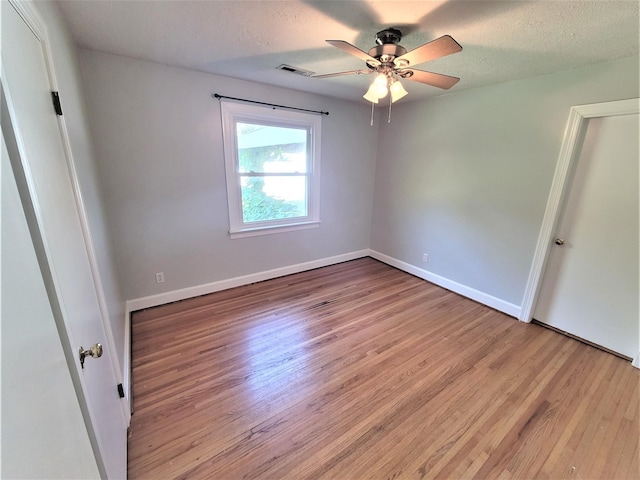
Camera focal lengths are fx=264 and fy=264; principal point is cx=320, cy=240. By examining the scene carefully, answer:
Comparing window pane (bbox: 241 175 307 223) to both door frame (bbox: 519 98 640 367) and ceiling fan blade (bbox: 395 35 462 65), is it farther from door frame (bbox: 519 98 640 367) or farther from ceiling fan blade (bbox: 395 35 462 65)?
door frame (bbox: 519 98 640 367)

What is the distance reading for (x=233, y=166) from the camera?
2928 millimetres

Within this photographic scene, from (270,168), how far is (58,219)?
2.44 meters

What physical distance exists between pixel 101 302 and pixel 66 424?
35.4 inches

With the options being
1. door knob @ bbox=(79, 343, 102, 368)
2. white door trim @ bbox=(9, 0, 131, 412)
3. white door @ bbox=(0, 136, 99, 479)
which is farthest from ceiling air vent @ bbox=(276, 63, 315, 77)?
door knob @ bbox=(79, 343, 102, 368)

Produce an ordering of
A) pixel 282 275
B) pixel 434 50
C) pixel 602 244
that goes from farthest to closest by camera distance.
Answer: pixel 282 275 < pixel 602 244 < pixel 434 50

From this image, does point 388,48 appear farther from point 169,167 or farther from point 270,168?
point 169,167

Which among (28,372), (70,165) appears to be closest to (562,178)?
(28,372)

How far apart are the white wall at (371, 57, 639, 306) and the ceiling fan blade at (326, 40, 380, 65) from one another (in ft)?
5.78

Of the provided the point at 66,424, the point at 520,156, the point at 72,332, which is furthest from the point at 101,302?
the point at 520,156

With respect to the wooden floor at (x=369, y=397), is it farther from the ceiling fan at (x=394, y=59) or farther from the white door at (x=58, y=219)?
the ceiling fan at (x=394, y=59)

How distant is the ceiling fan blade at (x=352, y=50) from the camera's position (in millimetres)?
1425

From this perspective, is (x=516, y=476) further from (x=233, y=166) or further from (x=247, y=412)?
(x=233, y=166)

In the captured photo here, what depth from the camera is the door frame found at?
2070 millimetres

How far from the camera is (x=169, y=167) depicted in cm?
262
